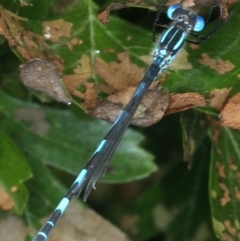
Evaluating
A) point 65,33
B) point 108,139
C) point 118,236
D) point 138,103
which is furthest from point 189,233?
point 65,33

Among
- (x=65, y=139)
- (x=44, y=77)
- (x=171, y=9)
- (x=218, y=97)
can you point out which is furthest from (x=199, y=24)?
(x=65, y=139)

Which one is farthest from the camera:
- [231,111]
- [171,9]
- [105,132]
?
[105,132]

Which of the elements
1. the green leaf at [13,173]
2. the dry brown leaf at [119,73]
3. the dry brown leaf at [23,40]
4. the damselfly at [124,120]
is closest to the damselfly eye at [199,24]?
the damselfly at [124,120]

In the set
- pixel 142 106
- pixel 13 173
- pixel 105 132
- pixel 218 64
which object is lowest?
pixel 13 173

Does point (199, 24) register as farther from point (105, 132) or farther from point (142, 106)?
point (105, 132)

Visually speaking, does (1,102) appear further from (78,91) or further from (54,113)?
(78,91)
